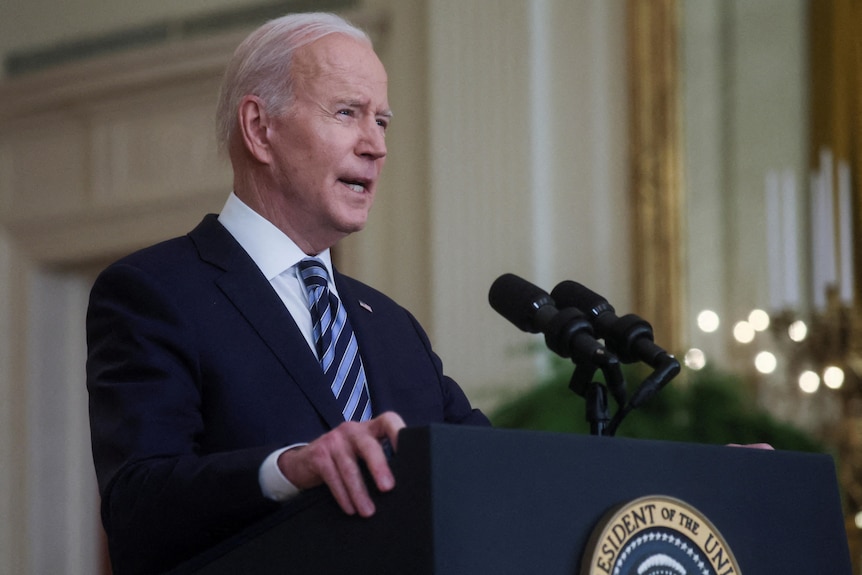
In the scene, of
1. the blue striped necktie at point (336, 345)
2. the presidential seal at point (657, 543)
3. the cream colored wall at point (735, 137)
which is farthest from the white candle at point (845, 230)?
the presidential seal at point (657, 543)

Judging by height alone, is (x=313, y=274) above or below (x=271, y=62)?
below

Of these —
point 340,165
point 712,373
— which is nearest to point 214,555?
point 340,165

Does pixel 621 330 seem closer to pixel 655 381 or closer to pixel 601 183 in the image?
pixel 655 381

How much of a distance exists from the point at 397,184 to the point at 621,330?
14.2ft

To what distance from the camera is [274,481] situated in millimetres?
1462

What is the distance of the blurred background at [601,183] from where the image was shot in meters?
4.70

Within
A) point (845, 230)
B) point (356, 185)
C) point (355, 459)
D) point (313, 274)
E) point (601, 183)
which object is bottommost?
point (355, 459)

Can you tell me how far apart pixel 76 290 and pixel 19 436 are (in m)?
0.90

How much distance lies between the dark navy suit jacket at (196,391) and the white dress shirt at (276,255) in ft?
0.12

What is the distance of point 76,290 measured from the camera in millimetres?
7551

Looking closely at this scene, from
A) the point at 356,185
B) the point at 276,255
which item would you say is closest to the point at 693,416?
the point at 356,185

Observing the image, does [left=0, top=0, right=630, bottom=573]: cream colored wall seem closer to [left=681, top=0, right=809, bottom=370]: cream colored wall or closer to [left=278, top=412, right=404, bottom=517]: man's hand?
[left=681, top=0, right=809, bottom=370]: cream colored wall

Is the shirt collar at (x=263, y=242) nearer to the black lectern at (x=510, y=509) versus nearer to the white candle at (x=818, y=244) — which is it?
the black lectern at (x=510, y=509)

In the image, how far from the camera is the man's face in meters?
2.10
